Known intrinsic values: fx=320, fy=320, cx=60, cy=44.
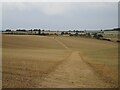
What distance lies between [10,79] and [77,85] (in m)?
3.37

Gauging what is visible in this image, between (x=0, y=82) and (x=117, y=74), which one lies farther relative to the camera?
(x=117, y=74)

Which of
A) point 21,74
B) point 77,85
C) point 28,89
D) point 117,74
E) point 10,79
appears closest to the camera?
point 28,89

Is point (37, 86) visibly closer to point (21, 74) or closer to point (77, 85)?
point (77, 85)

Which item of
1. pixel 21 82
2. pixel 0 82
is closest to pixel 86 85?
pixel 21 82

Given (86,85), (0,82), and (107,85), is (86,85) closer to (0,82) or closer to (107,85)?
(107,85)

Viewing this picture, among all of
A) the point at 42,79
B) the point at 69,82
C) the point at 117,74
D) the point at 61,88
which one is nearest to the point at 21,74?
the point at 42,79

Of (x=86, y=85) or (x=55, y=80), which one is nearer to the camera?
(x=86, y=85)

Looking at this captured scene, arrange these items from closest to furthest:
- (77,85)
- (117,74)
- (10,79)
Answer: (77,85) < (10,79) < (117,74)

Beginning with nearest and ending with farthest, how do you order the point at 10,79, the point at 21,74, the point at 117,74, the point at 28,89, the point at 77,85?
the point at 28,89 < the point at 77,85 < the point at 10,79 < the point at 21,74 < the point at 117,74

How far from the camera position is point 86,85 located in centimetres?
1481

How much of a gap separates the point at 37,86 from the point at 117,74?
7425mm

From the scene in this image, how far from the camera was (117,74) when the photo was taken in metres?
19.7

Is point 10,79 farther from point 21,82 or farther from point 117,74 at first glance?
point 117,74

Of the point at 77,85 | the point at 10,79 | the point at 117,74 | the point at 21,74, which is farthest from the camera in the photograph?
the point at 117,74
